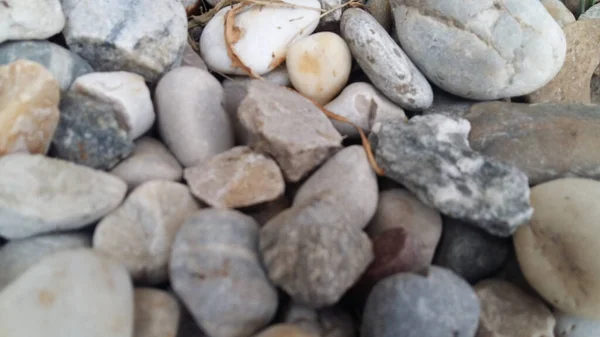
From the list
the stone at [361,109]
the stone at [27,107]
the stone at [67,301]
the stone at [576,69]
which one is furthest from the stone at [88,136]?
the stone at [576,69]

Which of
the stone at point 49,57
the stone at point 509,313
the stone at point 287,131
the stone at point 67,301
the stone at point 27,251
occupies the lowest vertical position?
the stone at point 509,313

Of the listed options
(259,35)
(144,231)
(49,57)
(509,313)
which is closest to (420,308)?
(509,313)

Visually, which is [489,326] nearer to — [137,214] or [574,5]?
[137,214]

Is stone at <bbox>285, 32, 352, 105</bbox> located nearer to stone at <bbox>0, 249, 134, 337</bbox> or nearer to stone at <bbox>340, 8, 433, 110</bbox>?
stone at <bbox>340, 8, 433, 110</bbox>

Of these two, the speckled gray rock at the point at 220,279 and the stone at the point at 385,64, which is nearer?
the speckled gray rock at the point at 220,279

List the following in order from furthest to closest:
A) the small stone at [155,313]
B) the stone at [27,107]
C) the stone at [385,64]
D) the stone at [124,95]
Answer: the stone at [385,64] → the stone at [124,95] → the stone at [27,107] → the small stone at [155,313]

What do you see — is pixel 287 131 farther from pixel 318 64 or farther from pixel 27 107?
pixel 27 107

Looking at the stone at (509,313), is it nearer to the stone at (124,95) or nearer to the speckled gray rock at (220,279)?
the speckled gray rock at (220,279)
